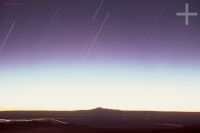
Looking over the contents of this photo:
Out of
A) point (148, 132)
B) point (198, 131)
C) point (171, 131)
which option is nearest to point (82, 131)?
point (148, 132)

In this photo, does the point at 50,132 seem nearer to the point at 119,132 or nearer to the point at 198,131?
the point at 119,132

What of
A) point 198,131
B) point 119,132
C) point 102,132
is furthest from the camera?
point 119,132

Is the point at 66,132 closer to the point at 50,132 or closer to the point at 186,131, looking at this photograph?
the point at 50,132

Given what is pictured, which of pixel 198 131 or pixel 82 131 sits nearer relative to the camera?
pixel 198 131

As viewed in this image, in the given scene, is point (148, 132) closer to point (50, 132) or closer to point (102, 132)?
point (102, 132)

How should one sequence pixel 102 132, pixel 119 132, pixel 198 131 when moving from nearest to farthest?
pixel 198 131 → pixel 102 132 → pixel 119 132

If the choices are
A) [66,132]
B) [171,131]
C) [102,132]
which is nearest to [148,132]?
[171,131]

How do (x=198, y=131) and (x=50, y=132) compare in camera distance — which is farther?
(x=50, y=132)

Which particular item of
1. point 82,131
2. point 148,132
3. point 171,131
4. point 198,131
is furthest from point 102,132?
point 198,131
